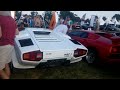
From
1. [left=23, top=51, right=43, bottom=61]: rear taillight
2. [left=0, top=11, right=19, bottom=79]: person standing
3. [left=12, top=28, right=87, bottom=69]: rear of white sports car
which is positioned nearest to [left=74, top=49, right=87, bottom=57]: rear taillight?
A: [left=12, top=28, right=87, bottom=69]: rear of white sports car

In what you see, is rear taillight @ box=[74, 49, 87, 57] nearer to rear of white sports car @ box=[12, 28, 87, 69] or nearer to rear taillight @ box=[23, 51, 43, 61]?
rear of white sports car @ box=[12, 28, 87, 69]

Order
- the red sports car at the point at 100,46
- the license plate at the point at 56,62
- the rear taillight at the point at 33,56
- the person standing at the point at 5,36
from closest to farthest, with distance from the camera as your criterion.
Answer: the person standing at the point at 5,36 < the rear taillight at the point at 33,56 < the license plate at the point at 56,62 < the red sports car at the point at 100,46

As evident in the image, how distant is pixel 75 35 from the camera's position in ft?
18.8

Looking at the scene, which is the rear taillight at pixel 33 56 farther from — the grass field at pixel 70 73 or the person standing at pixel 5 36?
Result: the grass field at pixel 70 73

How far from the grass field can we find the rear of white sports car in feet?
1.03

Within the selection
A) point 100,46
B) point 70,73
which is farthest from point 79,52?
point 100,46

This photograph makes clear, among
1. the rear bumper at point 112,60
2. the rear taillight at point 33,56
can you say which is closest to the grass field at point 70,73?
the rear bumper at point 112,60

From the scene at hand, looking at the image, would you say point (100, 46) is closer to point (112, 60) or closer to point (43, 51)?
point (112, 60)

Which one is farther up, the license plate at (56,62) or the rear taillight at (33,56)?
the rear taillight at (33,56)

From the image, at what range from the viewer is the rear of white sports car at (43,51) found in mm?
3648

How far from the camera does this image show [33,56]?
3.64 metres

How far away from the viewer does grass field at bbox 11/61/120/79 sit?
411cm
